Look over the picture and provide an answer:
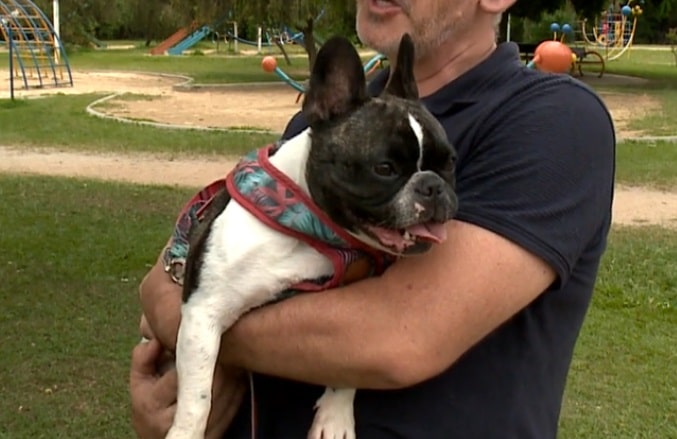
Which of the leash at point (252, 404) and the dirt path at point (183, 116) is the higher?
the leash at point (252, 404)

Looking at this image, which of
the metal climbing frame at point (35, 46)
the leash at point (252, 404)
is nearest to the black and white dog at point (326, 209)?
the leash at point (252, 404)

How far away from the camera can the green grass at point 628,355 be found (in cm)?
583

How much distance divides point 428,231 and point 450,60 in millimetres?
633

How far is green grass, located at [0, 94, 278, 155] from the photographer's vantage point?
51.7 ft

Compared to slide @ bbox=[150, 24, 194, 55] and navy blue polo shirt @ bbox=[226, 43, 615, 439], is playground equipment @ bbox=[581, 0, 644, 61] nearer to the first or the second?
slide @ bbox=[150, 24, 194, 55]

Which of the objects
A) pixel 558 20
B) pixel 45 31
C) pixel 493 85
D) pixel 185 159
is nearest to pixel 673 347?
pixel 493 85

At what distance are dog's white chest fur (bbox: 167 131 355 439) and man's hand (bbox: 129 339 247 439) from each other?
12 cm

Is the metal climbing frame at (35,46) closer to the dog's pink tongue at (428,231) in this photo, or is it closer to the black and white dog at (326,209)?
the black and white dog at (326,209)

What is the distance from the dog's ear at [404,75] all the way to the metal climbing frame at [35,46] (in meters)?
28.2

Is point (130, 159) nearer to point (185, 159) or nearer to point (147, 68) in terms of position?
point (185, 159)

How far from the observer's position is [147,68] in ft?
127

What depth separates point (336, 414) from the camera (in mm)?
2258

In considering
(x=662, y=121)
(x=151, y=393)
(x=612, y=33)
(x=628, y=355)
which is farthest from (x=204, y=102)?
(x=612, y=33)

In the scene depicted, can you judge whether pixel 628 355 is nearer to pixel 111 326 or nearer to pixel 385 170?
pixel 111 326
